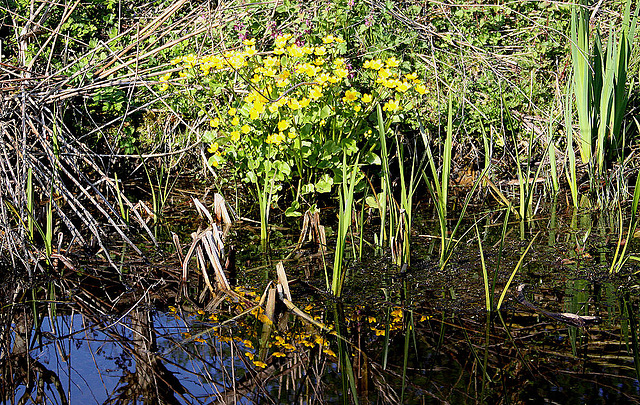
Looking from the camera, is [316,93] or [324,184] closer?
[316,93]

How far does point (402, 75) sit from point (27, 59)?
276cm

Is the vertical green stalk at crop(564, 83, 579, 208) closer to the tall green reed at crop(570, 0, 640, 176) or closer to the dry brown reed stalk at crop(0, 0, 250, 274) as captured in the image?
the tall green reed at crop(570, 0, 640, 176)

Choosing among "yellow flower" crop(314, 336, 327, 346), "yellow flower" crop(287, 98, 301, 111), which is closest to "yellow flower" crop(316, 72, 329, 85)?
"yellow flower" crop(287, 98, 301, 111)

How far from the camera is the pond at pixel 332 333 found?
83.6 inches

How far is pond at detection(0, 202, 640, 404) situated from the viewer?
212 cm

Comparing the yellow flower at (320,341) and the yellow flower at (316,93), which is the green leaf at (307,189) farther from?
the yellow flower at (320,341)

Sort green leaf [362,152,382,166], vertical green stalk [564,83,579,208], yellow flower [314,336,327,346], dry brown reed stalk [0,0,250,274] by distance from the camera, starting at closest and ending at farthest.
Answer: yellow flower [314,336,327,346] → dry brown reed stalk [0,0,250,274] → green leaf [362,152,382,166] → vertical green stalk [564,83,579,208]

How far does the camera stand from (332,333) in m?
2.46

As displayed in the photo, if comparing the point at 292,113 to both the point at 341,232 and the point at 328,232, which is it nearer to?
the point at 328,232

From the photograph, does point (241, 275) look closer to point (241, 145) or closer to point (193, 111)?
point (241, 145)

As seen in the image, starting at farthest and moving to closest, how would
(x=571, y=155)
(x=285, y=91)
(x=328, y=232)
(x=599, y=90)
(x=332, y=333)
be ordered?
(x=599, y=90) < (x=571, y=155) < (x=328, y=232) < (x=285, y=91) < (x=332, y=333)

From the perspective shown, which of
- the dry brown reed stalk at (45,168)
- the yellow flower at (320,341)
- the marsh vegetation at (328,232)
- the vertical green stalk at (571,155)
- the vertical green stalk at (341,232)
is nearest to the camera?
the marsh vegetation at (328,232)

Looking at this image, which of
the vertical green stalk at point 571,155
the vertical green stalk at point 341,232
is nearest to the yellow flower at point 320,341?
the vertical green stalk at point 341,232

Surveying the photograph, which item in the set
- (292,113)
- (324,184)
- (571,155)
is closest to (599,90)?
(571,155)
